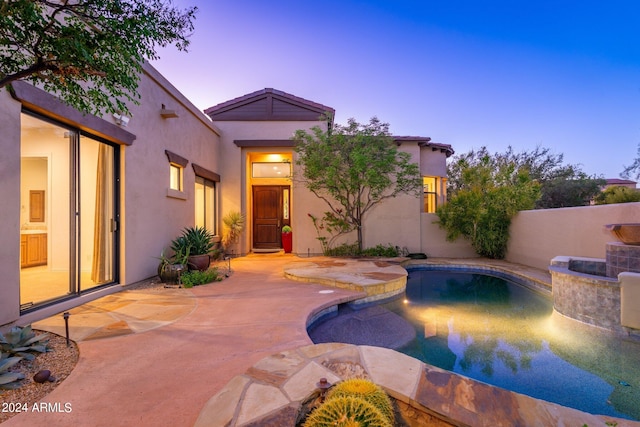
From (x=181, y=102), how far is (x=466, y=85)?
13233mm

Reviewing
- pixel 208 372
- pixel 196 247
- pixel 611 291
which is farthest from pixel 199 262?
pixel 611 291

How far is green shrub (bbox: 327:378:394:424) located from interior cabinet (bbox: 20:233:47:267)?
4970mm

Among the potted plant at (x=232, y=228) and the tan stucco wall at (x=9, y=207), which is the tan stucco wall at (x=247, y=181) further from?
the tan stucco wall at (x=9, y=207)

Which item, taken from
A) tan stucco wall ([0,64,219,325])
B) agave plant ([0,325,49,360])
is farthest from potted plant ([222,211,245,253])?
agave plant ([0,325,49,360])

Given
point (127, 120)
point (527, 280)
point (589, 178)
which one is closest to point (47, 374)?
point (127, 120)

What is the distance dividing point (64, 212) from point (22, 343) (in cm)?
271

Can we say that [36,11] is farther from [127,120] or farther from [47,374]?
[127,120]

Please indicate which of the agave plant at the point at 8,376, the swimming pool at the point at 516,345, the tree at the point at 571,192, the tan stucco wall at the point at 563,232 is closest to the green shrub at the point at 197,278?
the swimming pool at the point at 516,345

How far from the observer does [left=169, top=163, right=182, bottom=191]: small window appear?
7568mm

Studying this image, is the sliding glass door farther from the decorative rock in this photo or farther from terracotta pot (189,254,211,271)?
the decorative rock

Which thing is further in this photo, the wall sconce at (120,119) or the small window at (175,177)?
the small window at (175,177)

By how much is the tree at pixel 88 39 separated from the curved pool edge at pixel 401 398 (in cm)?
247

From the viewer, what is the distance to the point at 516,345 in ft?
12.7

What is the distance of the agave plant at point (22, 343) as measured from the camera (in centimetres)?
274
